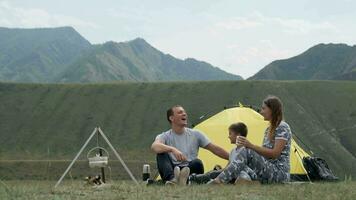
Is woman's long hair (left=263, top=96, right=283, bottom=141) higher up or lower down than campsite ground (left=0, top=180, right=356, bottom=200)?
higher up

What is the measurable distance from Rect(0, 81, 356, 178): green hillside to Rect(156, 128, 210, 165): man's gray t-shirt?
8222cm

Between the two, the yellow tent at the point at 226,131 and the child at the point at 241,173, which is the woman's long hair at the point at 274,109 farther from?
the yellow tent at the point at 226,131

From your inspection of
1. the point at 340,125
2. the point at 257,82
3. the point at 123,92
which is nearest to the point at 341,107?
the point at 340,125

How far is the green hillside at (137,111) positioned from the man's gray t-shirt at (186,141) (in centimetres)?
8222

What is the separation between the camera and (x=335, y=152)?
91.3 metres

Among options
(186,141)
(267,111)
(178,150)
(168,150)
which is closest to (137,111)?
(186,141)

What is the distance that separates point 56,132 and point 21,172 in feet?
103

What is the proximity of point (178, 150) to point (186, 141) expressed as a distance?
53cm

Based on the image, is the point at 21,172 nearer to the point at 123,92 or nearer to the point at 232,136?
the point at 123,92

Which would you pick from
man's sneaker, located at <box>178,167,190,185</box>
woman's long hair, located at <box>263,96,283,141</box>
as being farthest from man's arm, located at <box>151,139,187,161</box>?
woman's long hair, located at <box>263,96,283,141</box>

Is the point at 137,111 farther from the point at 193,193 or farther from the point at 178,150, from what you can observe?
the point at 193,193

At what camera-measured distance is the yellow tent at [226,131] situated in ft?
53.9

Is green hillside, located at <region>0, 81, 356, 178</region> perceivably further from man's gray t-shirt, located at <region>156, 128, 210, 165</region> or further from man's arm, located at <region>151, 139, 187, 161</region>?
man's arm, located at <region>151, 139, 187, 161</region>

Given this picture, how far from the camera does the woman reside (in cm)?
1042
